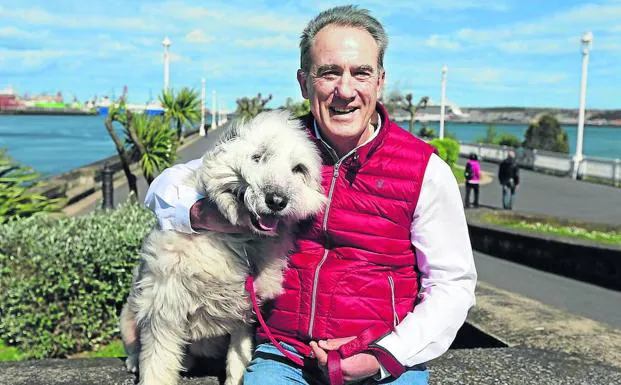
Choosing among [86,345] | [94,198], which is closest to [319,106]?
[86,345]

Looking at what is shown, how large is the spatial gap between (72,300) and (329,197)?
12.6ft

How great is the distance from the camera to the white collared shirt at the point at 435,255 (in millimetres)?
2967

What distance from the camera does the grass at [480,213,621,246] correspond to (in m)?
11.1

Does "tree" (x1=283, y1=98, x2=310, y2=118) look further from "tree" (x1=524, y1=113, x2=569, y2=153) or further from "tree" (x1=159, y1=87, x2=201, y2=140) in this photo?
"tree" (x1=524, y1=113, x2=569, y2=153)

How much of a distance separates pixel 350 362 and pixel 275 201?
802 mm

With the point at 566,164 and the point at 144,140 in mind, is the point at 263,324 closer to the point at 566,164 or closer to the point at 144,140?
the point at 144,140

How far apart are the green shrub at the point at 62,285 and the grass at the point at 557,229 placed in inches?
305

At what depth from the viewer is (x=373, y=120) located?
3.32 metres

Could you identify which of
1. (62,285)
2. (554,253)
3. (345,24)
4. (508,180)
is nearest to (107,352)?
(62,285)

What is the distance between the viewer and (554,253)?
35.4ft

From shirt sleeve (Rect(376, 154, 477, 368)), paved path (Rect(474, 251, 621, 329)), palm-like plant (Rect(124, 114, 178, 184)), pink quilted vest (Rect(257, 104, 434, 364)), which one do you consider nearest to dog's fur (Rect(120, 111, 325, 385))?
pink quilted vest (Rect(257, 104, 434, 364))

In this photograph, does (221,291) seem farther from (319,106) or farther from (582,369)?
(582,369)

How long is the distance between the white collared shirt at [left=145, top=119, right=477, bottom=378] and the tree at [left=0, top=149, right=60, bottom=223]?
20.1ft

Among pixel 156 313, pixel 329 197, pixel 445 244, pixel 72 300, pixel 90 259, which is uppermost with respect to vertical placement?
pixel 329 197
